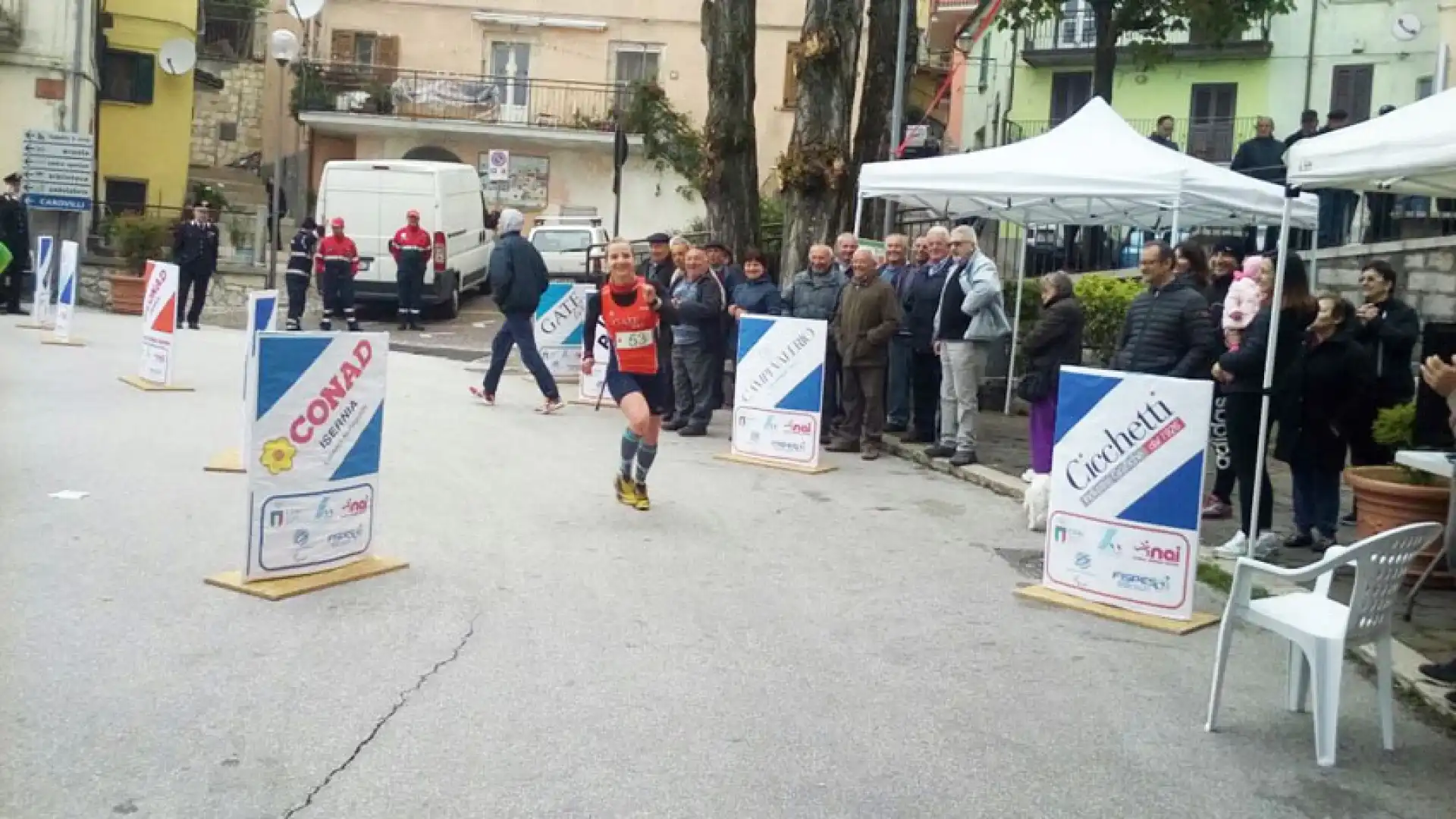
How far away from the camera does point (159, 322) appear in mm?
15375

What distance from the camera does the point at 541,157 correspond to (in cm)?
4191

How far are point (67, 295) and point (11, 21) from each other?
44.0 feet

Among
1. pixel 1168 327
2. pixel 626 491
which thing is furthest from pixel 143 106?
pixel 1168 327

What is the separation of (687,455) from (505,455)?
1.62m

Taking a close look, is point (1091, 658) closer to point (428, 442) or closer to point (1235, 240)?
point (428, 442)

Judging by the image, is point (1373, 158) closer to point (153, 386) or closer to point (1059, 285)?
point (1059, 285)

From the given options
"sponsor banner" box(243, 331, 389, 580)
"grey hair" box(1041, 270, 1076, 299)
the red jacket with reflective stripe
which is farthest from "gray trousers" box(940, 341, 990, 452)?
the red jacket with reflective stripe

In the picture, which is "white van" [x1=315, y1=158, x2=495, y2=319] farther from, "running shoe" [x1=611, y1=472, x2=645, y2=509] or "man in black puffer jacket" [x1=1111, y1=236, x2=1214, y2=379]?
"man in black puffer jacket" [x1=1111, y1=236, x2=1214, y2=379]

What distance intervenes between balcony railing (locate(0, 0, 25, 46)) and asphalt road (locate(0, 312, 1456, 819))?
2250 cm

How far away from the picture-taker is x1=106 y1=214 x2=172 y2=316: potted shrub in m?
27.2


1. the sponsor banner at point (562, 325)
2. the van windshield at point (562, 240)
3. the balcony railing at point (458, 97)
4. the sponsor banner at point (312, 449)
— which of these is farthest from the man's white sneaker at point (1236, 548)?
the balcony railing at point (458, 97)

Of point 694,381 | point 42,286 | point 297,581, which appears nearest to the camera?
point 297,581

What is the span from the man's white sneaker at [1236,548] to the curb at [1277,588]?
0.18ft

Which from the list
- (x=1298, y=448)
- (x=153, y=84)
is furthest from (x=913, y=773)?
(x=153, y=84)
